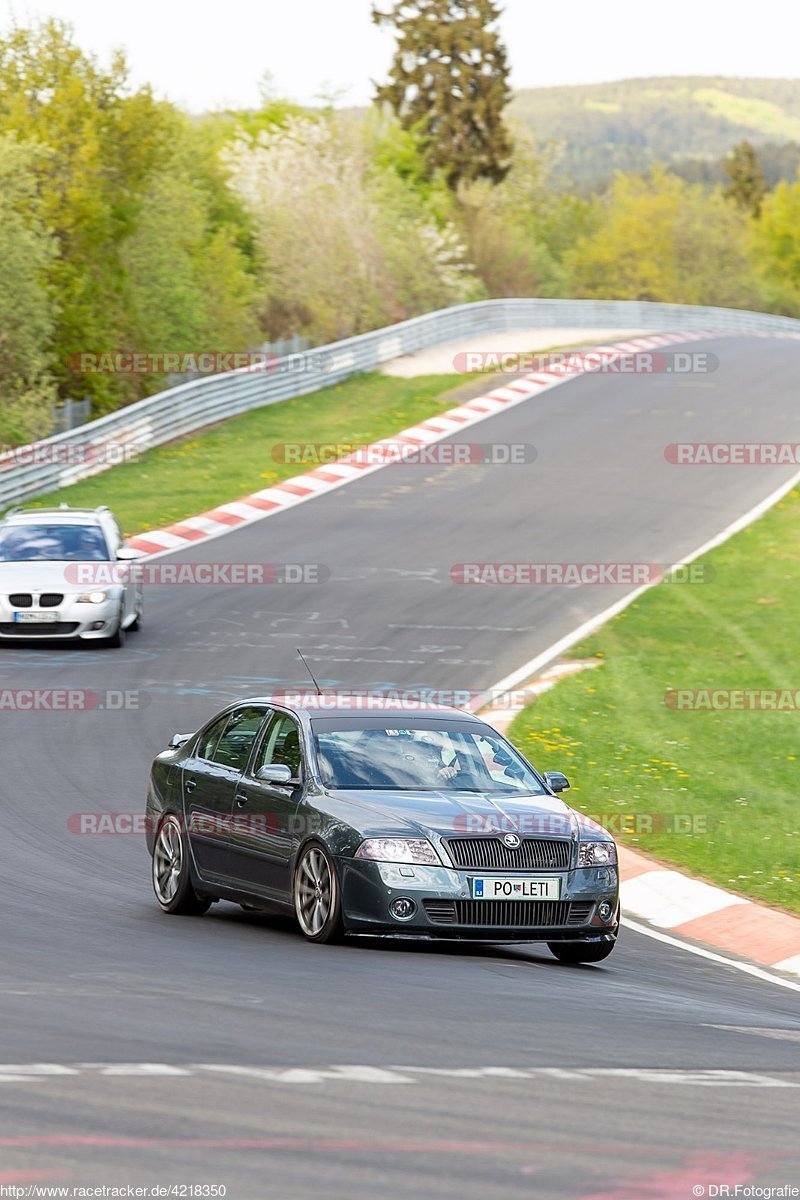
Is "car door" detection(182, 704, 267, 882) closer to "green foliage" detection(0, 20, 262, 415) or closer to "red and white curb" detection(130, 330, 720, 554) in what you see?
"red and white curb" detection(130, 330, 720, 554)

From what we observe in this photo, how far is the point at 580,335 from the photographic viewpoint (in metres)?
53.7

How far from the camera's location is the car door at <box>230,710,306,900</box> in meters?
10.4

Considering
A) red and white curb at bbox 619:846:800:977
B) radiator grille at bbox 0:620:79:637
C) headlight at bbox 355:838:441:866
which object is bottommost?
red and white curb at bbox 619:846:800:977

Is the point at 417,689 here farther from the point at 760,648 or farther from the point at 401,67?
the point at 401,67

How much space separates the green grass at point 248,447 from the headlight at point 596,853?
2006 cm

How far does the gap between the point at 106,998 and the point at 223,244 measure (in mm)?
49148

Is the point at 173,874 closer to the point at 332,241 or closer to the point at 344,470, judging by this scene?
the point at 344,470

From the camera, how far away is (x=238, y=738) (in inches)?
448

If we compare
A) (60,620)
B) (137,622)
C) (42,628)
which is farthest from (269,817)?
(137,622)

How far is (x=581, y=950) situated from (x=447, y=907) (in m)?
0.91

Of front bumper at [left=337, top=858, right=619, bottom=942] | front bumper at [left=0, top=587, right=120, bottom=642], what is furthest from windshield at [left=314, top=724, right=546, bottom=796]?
front bumper at [left=0, top=587, right=120, bottom=642]

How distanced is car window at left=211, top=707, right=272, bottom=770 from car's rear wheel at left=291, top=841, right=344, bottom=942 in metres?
1.14

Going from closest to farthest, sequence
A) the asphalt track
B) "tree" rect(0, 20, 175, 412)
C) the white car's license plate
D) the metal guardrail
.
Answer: the asphalt track
the white car's license plate
the metal guardrail
"tree" rect(0, 20, 175, 412)

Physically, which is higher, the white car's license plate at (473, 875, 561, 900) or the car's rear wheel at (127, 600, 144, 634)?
the white car's license plate at (473, 875, 561, 900)
